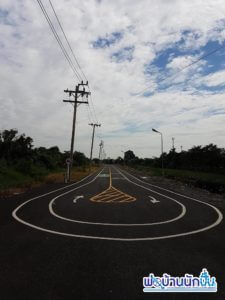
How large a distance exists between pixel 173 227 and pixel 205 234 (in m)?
1.26

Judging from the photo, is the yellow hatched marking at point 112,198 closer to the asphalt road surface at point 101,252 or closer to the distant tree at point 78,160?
the asphalt road surface at point 101,252

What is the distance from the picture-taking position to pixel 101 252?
7.21 m

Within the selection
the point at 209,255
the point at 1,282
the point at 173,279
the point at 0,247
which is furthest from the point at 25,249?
the point at 209,255

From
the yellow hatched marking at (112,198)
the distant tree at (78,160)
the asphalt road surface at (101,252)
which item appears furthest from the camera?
the distant tree at (78,160)

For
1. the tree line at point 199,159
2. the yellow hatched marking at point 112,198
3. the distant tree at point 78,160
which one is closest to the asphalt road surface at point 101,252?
the yellow hatched marking at point 112,198

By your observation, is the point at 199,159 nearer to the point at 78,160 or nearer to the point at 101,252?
the point at 78,160

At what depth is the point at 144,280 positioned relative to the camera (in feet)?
18.2

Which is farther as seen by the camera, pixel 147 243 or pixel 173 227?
pixel 173 227

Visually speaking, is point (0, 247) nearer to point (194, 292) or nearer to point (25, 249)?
point (25, 249)

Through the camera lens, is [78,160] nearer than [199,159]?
No

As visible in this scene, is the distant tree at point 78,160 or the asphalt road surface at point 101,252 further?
the distant tree at point 78,160

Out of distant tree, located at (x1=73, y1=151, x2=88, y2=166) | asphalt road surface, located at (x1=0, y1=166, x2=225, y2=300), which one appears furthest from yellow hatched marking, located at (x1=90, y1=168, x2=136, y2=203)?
distant tree, located at (x1=73, y1=151, x2=88, y2=166)

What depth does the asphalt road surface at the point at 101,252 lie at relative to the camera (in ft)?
17.1

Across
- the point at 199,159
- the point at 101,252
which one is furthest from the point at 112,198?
the point at 199,159
